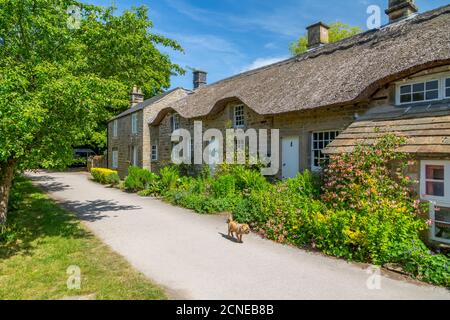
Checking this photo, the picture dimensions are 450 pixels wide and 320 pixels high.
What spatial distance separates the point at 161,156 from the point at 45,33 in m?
15.4

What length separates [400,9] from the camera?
14523mm

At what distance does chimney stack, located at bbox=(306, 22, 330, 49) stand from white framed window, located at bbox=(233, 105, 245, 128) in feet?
19.0

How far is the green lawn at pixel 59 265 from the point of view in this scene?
16.9 feet

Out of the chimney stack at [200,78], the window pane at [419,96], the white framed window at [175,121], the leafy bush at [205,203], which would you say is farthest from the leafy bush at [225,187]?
the chimney stack at [200,78]

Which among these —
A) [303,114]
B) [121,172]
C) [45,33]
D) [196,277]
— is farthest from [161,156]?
[196,277]

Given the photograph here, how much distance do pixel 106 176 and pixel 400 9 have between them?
1895cm

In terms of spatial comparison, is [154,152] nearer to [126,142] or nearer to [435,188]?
[126,142]

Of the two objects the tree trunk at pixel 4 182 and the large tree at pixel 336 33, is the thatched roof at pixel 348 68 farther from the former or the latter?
the large tree at pixel 336 33

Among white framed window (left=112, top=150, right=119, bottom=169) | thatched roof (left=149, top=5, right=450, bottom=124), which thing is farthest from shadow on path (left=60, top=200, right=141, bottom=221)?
white framed window (left=112, top=150, right=119, bottom=169)

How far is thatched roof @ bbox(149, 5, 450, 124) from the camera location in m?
9.74

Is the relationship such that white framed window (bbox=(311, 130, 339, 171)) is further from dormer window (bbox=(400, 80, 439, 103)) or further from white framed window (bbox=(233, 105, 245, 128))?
white framed window (bbox=(233, 105, 245, 128))

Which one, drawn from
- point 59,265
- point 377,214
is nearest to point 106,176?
point 59,265

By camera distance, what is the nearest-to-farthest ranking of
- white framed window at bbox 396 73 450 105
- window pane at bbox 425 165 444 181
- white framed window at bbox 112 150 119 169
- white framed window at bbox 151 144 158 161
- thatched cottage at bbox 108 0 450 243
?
1. window pane at bbox 425 165 444 181
2. thatched cottage at bbox 108 0 450 243
3. white framed window at bbox 396 73 450 105
4. white framed window at bbox 151 144 158 161
5. white framed window at bbox 112 150 119 169
